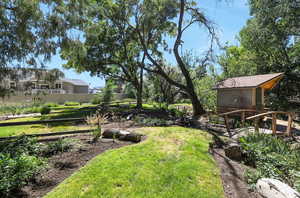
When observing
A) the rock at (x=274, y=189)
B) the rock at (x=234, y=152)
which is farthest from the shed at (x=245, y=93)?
the rock at (x=274, y=189)

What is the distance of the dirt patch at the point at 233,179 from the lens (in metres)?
2.77

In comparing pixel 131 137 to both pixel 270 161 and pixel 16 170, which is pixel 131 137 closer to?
pixel 16 170

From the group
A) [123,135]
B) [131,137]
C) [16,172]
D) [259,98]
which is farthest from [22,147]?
[259,98]

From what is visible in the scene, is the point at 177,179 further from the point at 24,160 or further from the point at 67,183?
the point at 24,160

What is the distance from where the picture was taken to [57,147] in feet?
A: 13.1

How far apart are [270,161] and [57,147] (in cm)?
528

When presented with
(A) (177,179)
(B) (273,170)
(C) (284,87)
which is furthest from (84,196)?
(C) (284,87)

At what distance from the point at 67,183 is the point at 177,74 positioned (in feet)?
59.4

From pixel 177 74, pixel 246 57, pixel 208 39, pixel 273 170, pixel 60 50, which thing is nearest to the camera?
pixel 273 170

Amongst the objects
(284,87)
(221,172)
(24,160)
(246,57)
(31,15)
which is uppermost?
(246,57)

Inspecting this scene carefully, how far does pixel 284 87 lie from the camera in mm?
14016

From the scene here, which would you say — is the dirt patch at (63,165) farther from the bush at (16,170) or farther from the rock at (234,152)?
the rock at (234,152)

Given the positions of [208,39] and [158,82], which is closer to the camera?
[208,39]

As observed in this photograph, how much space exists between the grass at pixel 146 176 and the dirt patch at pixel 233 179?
167 mm
